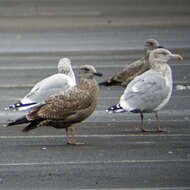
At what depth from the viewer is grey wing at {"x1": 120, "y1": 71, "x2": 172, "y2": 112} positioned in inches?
468

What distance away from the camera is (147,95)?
1186 cm

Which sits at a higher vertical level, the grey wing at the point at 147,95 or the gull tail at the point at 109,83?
the grey wing at the point at 147,95

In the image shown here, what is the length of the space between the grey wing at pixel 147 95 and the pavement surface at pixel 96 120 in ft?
1.58

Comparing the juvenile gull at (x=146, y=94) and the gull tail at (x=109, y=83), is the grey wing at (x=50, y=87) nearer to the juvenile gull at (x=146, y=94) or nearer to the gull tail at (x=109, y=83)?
the juvenile gull at (x=146, y=94)

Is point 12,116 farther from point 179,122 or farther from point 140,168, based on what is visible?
point 140,168

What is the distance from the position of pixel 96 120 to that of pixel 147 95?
2.10m

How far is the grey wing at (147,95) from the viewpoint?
11.9 meters

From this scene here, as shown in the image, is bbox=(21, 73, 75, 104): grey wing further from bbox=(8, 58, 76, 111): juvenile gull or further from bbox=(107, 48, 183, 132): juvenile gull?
bbox=(107, 48, 183, 132): juvenile gull

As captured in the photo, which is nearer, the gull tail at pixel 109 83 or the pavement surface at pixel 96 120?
the pavement surface at pixel 96 120

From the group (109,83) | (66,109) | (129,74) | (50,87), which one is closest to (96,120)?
(50,87)

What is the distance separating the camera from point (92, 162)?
32.0 ft

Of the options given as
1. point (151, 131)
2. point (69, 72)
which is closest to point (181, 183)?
point (151, 131)

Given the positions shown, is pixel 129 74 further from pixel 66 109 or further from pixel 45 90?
pixel 66 109

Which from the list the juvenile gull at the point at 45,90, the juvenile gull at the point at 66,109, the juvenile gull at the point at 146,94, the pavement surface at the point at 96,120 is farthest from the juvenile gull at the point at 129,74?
the juvenile gull at the point at 66,109
